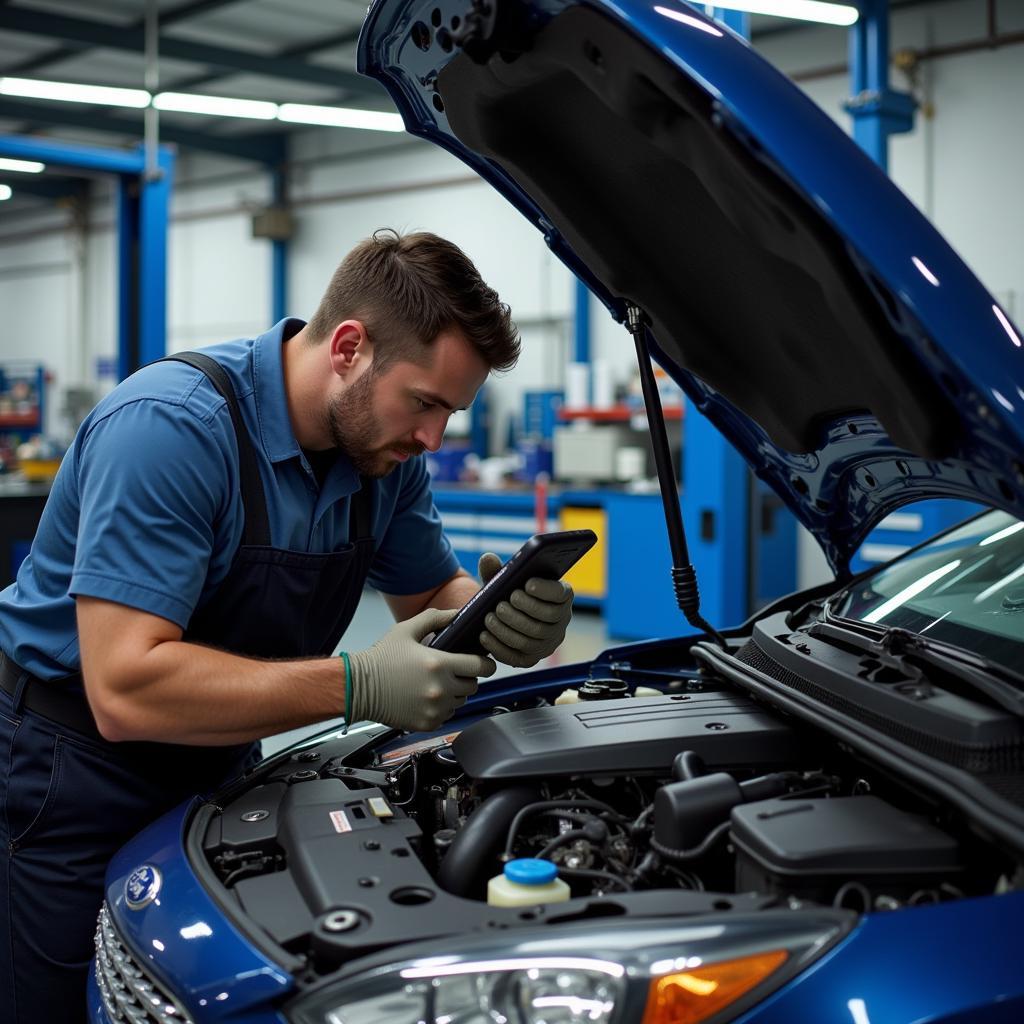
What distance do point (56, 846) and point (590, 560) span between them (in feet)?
17.0

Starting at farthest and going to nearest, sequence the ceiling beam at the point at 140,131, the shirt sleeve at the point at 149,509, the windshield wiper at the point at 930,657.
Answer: the ceiling beam at the point at 140,131 → the shirt sleeve at the point at 149,509 → the windshield wiper at the point at 930,657

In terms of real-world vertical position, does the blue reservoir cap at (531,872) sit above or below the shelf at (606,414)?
below

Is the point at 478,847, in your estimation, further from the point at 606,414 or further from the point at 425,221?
the point at 425,221

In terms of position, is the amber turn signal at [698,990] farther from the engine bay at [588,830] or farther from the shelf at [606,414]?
the shelf at [606,414]

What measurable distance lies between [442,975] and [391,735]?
0.75m

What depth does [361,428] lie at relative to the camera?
1594mm

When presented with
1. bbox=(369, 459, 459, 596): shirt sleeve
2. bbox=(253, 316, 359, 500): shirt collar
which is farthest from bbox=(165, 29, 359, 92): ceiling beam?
bbox=(253, 316, 359, 500): shirt collar

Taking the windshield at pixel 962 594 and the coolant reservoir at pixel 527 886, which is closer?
the coolant reservoir at pixel 527 886

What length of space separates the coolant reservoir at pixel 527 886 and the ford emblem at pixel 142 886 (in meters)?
0.37

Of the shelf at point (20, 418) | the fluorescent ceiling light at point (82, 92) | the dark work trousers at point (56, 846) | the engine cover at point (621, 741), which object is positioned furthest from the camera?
the shelf at point (20, 418)

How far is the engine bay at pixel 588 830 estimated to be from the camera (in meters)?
0.97

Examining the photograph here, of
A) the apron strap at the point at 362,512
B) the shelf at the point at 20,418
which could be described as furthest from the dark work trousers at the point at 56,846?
the shelf at the point at 20,418

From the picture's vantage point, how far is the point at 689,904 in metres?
0.95

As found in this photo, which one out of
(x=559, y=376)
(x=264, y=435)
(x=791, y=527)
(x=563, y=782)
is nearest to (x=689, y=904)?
(x=563, y=782)
